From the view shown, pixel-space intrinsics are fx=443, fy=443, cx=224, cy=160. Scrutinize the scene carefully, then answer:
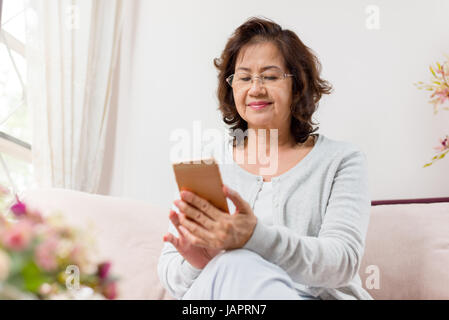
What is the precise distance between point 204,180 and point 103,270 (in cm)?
41

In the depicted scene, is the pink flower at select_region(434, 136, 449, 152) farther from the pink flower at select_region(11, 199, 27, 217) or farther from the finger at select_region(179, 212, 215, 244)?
the pink flower at select_region(11, 199, 27, 217)

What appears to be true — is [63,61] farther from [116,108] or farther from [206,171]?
[206,171]

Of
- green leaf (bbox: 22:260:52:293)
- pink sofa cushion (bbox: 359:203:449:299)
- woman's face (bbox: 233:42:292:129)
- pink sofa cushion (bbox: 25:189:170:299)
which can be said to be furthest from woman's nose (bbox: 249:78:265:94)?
green leaf (bbox: 22:260:52:293)

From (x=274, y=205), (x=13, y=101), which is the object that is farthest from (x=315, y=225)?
Result: (x=13, y=101)

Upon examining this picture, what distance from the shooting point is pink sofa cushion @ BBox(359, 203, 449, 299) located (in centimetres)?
143

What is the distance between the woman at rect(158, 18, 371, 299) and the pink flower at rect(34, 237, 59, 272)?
0.50 metres

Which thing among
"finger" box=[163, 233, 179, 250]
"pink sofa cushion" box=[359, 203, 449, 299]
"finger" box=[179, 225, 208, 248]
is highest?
"finger" box=[179, 225, 208, 248]

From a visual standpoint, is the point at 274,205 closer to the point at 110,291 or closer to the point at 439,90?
the point at 110,291

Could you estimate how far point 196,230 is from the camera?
0.91 metres

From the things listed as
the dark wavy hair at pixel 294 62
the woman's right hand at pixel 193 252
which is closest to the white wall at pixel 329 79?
the dark wavy hair at pixel 294 62

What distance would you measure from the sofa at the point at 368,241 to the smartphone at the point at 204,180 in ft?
1.79

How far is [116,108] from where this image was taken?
2271mm
